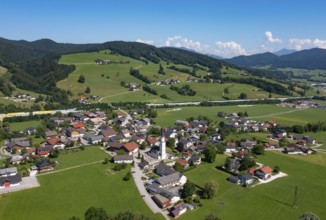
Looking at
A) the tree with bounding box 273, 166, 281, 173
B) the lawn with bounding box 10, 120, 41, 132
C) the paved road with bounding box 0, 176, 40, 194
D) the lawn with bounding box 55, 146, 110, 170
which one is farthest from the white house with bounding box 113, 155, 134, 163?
the lawn with bounding box 10, 120, 41, 132

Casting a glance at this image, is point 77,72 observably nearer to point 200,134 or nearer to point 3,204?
point 200,134

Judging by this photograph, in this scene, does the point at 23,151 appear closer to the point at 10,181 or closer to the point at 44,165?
the point at 44,165

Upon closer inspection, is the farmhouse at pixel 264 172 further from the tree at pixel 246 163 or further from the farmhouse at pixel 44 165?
the farmhouse at pixel 44 165

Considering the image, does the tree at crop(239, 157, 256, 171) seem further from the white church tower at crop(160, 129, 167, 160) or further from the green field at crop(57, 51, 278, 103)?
the green field at crop(57, 51, 278, 103)

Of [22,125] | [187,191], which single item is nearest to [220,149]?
[187,191]

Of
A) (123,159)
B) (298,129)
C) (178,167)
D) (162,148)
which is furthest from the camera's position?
(298,129)

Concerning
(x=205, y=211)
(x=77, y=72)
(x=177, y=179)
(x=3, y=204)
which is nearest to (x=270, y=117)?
(x=177, y=179)
